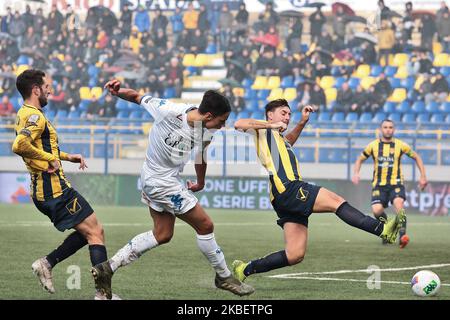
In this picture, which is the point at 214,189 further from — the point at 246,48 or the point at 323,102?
the point at 246,48

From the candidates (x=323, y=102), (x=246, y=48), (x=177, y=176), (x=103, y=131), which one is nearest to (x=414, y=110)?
(x=323, y=102)

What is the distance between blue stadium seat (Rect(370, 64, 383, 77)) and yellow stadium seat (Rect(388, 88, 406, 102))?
0.90m

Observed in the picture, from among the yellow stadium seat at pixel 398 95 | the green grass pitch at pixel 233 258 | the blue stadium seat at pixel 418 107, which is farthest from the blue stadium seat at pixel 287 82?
the green grass pitch at pixel 233 258

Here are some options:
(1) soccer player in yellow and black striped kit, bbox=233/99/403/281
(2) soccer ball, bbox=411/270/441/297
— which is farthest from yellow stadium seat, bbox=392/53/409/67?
(2) soccer ball, bbox=411/270/441/297

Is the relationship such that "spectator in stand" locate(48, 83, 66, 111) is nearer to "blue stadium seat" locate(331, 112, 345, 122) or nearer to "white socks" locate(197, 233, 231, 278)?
"blue stadium seat" locate(331, 112, 345, 122)

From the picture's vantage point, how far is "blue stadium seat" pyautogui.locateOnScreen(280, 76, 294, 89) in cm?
2867

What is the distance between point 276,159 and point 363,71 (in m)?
20.1

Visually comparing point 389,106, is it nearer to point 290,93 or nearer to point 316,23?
point 290,93

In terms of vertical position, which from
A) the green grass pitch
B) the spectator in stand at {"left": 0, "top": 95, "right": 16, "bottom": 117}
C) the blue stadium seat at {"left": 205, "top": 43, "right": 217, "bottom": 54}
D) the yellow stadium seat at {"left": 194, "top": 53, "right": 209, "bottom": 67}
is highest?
the blue stadium seat at {"left": 205, "top": 43, "right": 217, "bottom": 54}

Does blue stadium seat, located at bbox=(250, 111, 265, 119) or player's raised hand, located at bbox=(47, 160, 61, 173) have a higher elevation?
player's raised hand, located at bbox=(47, 160, 61, 173)

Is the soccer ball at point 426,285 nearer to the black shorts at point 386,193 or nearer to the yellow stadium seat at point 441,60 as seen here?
the black shorts at point 386,193

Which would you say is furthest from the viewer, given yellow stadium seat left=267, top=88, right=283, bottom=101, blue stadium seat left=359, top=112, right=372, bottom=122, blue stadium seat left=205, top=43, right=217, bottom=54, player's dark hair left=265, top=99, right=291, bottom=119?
blue stadium seat left=205, top=43, right=217, bottom=54

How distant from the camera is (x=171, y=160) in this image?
27.6 feet
